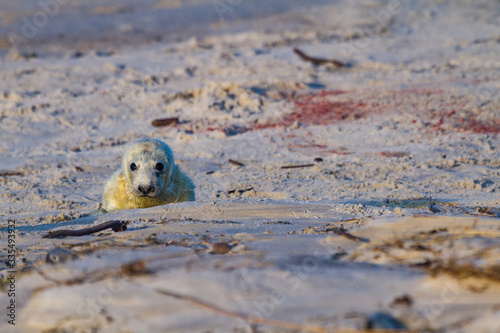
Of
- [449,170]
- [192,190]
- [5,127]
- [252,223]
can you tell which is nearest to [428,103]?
[449,170]

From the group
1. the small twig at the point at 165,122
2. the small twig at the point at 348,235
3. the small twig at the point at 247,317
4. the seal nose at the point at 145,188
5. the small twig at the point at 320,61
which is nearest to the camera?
the small twig at the point at 247,317

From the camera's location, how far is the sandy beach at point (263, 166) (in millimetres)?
2404

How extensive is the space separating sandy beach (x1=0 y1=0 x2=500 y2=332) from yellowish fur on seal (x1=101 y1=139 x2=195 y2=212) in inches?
13.4

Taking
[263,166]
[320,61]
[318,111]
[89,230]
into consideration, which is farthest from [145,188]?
[320,61]

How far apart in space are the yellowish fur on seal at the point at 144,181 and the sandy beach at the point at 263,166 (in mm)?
340

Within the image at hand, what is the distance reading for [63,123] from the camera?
9102mm

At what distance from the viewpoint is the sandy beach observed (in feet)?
7.89

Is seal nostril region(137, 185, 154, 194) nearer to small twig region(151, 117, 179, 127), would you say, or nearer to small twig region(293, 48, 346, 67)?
small twig region(151, 117, 179, 127)

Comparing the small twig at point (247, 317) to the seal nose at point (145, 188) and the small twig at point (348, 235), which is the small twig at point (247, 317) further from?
the seal nose at point (145, 188)

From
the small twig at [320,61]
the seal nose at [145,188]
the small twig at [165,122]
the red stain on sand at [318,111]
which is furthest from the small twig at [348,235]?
the small twig at [320,61]

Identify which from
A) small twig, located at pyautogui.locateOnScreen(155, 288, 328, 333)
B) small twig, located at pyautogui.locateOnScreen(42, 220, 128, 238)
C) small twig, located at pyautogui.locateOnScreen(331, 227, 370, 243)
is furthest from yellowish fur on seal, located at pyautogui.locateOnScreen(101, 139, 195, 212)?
small twig, located at pyautogui.locateOnScreen(155, 288, 328, 333)

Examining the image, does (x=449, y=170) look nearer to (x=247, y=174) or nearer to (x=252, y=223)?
(x=247, y=174)

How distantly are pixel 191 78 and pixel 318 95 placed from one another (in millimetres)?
2640

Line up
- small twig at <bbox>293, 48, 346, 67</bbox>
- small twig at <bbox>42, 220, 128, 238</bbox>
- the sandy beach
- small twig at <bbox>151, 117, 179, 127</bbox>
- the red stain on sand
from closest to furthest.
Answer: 1. the sandy beach
2. small twig at <bbox>42, 220, 128, 238</bbox>
3. the red stain on sand
4. small twig at <bbox>151, 117, 179, 127</bbox>
5. small twig at <bbox>293, 48, 346, 67</bbox>
